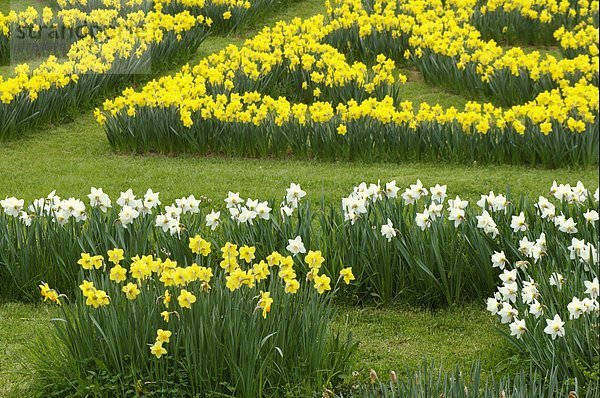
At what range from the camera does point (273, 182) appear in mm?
7301

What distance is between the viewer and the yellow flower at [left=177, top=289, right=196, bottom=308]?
3650 mm

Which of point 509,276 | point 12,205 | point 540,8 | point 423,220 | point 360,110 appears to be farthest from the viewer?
point 540,8

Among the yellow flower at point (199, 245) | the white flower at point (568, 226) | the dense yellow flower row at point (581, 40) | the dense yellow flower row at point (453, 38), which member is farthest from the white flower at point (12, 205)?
the dense yellow flower row at point (581, 40)

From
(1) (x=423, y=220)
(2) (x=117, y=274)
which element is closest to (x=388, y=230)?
(1) (x=423, y=220)

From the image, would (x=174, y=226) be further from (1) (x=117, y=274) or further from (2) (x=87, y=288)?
(2) (x=87, y=288)

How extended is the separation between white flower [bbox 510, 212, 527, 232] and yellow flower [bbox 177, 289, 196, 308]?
1.84 metres

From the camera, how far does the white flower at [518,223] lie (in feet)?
15.4

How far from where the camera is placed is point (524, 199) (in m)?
5.12

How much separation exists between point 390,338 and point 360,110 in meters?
3.43

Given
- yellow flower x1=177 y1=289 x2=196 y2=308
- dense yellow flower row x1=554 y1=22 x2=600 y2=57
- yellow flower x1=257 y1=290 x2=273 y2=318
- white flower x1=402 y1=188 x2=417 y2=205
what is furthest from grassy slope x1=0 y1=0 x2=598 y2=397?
dense yellow flower row x1=554 y1=22 x2=600 y2=57

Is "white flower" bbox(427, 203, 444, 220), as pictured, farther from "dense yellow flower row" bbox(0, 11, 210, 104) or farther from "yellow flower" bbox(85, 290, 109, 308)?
"dense yellow flower row" bbox(0, 11, 210, 104)

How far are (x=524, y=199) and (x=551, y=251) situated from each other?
0.44m

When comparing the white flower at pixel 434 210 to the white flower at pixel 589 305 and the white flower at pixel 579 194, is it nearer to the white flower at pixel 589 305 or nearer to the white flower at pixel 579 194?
the white flower at pixel 579 194

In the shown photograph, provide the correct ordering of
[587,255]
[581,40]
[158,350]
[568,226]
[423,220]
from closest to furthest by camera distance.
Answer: [158,350] < [587,255] < [568,226] < [423,220] < [581,40]
